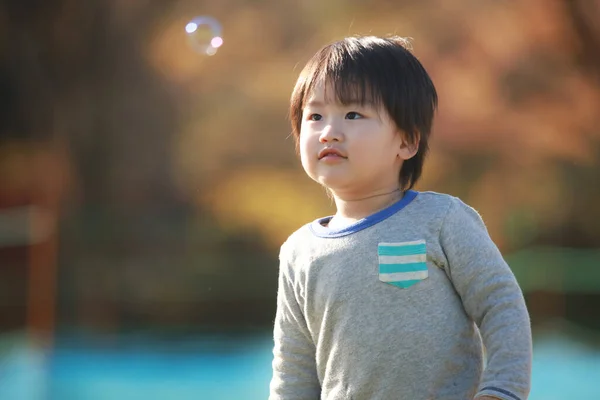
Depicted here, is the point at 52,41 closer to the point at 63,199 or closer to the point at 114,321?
the point at 63,199

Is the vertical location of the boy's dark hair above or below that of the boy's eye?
above

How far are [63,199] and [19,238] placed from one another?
0.30 m

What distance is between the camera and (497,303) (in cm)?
139

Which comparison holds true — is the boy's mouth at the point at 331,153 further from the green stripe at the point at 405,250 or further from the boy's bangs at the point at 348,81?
the green stripe at the point at 405,250

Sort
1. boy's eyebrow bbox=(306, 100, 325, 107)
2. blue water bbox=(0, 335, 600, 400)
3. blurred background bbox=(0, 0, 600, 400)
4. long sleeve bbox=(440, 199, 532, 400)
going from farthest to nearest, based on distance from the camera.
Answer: blurred background bbox=(0, 0, 600, 400) → blue water bbox=(0, 335, 600, 400) → boy's eyebrow bbox=(306, 100, 325, 107) → long sleeve bbox=(440, 199, 532, 400)

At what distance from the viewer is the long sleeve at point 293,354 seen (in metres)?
1.58

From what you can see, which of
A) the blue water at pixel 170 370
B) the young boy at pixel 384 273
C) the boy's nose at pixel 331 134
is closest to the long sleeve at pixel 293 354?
the young boy at pixel 384 273

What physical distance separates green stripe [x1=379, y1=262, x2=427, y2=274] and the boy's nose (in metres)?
0.23

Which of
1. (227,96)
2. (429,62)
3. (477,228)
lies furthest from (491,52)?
(477,228)

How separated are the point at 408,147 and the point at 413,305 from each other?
1.01 ft

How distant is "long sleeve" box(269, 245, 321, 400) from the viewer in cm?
158

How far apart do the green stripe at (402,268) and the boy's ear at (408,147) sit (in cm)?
24

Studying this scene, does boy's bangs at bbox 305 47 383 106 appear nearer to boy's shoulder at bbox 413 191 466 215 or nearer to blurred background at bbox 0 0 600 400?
boy's shoulder at bbox 413 191 466 215

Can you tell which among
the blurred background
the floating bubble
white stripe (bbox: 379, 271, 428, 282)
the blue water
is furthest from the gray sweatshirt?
the blurred background
